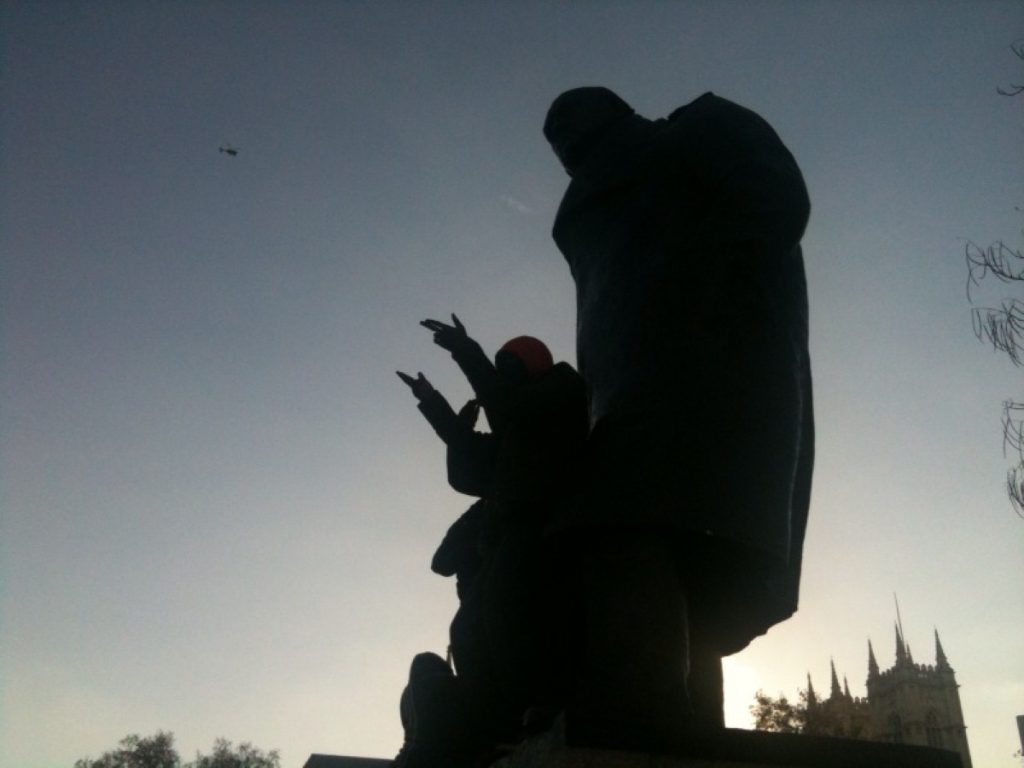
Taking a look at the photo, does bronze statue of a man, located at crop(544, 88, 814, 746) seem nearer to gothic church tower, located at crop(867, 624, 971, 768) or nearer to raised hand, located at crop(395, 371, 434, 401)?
raised hand, located at crop(395, 371, 434, 401)

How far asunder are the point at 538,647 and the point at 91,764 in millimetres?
60182

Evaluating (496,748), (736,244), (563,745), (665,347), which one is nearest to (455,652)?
(496,748)

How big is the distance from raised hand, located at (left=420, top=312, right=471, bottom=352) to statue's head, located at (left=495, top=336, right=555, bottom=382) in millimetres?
129

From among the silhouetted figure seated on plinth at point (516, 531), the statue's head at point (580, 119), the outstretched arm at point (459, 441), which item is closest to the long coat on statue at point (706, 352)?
the silhouetted figure seated on plinth at point (516, 531)

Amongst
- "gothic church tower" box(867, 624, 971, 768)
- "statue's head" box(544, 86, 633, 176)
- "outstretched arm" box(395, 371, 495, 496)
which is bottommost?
"outstretched arm" box(395, 371, 495, 496)

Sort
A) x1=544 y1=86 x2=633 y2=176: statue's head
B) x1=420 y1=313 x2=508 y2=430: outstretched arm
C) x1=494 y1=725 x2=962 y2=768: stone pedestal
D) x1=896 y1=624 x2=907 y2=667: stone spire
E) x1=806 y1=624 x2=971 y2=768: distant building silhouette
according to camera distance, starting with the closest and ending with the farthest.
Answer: x1=494 y1=725 x2=962 y2=768: stone pedestal < x1=420 y1=313 x2=508 y2=430: outstretched arm < x1=544 y1=86 x2=633 y2=176: statue's head < x1=806 y1=624 x2=971 y2=768: distant building silhouette < x1=896 y1=624 x2=907 y2=667: stone spire

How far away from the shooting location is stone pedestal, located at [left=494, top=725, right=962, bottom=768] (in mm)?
1886

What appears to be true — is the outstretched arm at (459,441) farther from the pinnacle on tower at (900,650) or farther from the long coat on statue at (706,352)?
the pinnacle on tower at (900,650)

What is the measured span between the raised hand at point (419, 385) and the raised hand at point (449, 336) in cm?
24

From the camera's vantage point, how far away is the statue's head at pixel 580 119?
3.37m

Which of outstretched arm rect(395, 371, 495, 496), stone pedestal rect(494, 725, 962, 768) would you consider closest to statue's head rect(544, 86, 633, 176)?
outstretched arm rect(395, 371, 495, 496)

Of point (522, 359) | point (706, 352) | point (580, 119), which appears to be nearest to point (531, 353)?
point (522, 359)

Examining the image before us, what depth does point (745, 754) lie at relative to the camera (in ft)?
6.57

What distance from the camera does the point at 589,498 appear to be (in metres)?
2.33
